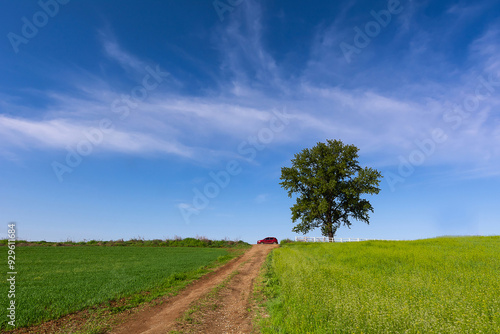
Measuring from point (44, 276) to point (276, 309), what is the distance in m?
15.8

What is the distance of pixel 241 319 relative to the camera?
973cm

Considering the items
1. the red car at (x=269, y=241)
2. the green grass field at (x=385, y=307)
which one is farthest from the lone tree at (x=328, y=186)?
the green grass field at (x=385, y=307)

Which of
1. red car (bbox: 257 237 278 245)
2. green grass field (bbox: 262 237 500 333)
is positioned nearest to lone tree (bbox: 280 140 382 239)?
red car (bbox: 257 237 278 245)

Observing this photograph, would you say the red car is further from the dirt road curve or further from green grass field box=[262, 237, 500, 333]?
green grass field box=[262, 237, 500, 333]

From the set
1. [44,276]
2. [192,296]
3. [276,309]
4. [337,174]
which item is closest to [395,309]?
[276,309]

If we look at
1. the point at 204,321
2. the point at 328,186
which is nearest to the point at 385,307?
the point at 204,321

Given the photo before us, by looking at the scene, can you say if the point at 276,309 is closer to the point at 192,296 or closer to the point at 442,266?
the point at 192,296

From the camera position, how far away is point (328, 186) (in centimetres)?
4538

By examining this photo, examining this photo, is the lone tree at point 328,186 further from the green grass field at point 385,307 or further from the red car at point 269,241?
the green grass field at point 385,307

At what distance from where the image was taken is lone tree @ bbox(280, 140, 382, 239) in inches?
1844

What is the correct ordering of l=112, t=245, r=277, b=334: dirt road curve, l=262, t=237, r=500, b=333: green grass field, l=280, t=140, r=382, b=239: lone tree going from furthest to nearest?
l=280, t=140, r=382, b=239: lone tree, l=112, t=245, r=277, b=334: dirt road curve, l=262, t=237, r=500, b=333: green grass field

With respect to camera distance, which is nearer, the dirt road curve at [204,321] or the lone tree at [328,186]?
the dirt road curve at [204,321]

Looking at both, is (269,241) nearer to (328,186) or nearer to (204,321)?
(328,186)

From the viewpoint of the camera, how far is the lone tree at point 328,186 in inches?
1844
